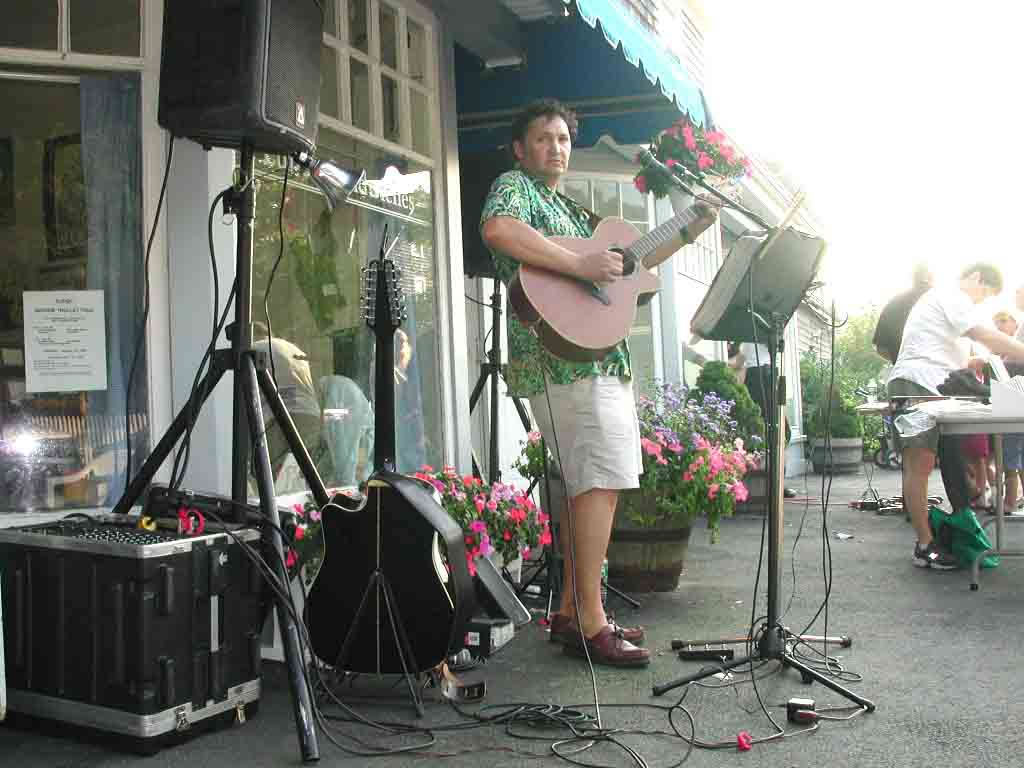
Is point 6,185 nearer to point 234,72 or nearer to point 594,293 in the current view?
point 234,72

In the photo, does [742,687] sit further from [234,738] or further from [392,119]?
[392,119]

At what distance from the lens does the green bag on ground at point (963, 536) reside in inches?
193

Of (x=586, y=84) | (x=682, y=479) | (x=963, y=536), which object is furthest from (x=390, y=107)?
(x=963, y=536)

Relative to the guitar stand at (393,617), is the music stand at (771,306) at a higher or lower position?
higher

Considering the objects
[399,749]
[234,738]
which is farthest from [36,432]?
[399,749]

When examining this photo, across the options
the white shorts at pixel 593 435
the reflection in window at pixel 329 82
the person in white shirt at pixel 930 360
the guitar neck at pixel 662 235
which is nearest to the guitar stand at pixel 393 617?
the white shorts at pixel 593 435

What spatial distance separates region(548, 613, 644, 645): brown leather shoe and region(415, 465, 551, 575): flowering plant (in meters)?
0.32

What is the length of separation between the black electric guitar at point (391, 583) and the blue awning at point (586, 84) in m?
2.46

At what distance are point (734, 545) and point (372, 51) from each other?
3.63m

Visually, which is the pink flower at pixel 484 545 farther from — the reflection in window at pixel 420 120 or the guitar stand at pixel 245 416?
the reflection in window at pixel 420 120

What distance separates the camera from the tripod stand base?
276 cm

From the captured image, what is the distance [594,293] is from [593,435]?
47cm

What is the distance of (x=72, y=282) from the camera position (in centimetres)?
339

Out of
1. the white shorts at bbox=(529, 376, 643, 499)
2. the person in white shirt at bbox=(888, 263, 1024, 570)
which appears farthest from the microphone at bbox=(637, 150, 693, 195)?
the person in white shirt at bbox=(888, 263, 1024, 570)
